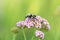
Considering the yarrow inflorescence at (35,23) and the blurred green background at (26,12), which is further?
the blurred green background at (26,12)

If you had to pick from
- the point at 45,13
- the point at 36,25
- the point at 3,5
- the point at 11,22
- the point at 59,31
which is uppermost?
the point at 3,5

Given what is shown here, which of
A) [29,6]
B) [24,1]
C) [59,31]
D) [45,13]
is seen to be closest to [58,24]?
[59,31]

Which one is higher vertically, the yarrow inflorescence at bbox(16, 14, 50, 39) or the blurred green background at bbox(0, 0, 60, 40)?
the blurred green background at bbox(0, 0, 60, 40)

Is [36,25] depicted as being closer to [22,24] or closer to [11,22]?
[22,24]

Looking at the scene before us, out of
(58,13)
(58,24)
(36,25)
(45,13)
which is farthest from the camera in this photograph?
(45,13)

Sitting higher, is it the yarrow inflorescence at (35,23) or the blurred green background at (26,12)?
the blurred green background at (26,12)

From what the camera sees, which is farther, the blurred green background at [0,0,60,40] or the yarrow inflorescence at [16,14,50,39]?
the blurred green background at [0,0,60,40]

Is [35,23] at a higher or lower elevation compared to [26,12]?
lower

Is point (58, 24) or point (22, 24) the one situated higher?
point (58, 24)
